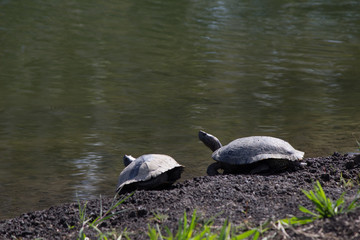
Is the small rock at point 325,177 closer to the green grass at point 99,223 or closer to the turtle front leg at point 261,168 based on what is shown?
the turtle front leg at point 261,168

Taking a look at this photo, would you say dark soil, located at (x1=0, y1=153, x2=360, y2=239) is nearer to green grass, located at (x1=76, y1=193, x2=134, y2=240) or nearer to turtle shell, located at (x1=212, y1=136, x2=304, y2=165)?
green grass, located at (x1=76, y1=193, x2=134, y2=240)

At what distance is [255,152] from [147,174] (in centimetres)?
98

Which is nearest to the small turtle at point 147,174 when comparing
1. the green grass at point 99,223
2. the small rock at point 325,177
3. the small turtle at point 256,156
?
the small turtle at point 256,156

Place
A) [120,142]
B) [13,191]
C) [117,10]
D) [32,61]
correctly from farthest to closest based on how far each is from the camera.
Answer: [117,10]
[32,61]
[120,142]
[13,191]

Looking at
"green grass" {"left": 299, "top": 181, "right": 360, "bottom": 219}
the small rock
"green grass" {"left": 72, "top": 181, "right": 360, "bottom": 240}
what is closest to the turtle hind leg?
the small rock

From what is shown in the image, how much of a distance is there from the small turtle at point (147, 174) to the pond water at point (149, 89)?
39 cm

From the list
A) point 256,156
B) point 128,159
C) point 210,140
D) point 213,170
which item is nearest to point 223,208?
point 256,156

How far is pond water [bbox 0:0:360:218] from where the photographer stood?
5766mm

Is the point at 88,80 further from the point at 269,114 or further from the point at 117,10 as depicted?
the point at 117,10

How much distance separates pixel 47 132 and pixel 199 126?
179 centimetres

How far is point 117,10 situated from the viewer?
17.1 m

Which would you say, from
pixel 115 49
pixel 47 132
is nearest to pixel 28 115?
pixel 47 132

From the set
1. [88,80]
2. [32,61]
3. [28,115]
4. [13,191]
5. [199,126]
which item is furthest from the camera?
[32,61]

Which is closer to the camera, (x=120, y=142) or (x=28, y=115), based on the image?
(x=120, y=142)
